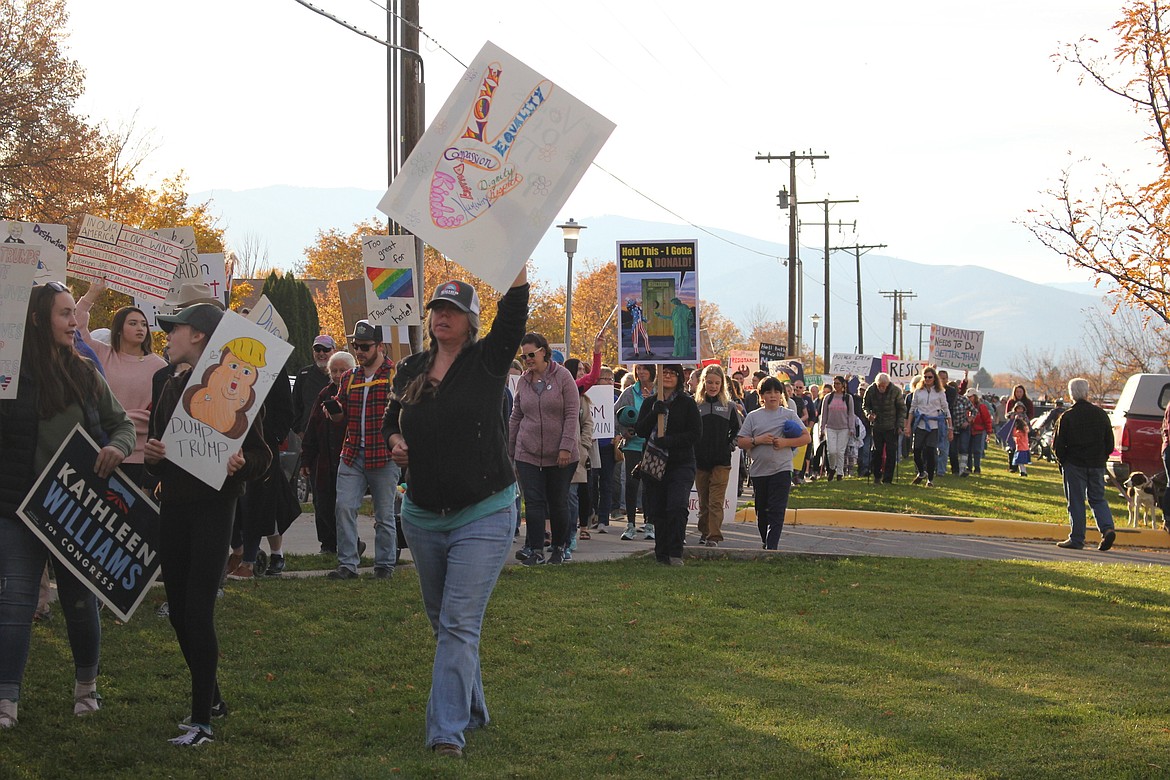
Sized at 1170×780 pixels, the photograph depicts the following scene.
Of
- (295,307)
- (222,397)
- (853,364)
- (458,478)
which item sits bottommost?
(458,478)

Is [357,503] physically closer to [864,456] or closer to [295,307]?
[864,456]

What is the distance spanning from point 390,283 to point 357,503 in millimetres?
4248

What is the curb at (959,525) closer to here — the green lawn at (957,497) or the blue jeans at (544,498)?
the green lawn at (957,497)

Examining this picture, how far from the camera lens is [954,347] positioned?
40.6m

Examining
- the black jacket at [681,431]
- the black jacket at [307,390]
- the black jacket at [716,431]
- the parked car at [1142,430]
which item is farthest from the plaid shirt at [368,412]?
the parked car at [1142,430]

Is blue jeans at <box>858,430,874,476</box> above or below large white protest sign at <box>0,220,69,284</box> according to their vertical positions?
below

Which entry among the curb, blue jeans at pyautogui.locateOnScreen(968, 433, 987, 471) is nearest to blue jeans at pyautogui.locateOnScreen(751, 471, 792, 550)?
the curb

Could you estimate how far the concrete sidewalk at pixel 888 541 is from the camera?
43.8ft

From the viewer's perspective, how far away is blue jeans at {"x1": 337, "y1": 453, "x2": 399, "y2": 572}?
33.4 feet

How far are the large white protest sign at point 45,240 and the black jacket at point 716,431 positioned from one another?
20.3 feet

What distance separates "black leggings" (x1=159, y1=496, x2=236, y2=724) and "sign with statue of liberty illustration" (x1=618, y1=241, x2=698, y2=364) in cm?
748

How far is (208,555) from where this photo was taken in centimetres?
559

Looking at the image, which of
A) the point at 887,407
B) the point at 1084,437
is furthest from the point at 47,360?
the point at 887,407

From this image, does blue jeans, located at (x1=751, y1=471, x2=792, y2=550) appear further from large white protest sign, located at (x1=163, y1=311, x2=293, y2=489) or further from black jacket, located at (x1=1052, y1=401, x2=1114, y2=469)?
large white protest sign, located at (x1=163, y1=311, x2=293, y2=489)
